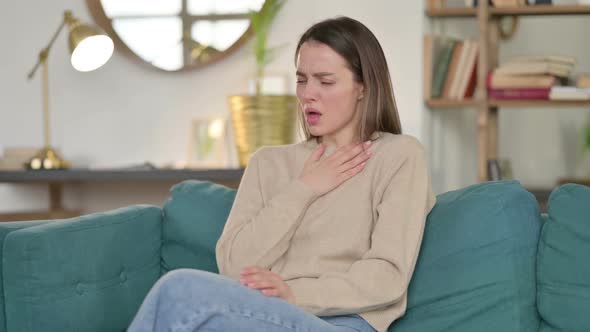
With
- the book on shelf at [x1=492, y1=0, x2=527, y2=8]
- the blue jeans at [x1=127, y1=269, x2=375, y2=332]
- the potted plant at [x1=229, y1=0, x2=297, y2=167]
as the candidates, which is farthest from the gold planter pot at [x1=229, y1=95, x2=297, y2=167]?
the blue jeans at [x1=127, y1=269, x2=375, y2=332]

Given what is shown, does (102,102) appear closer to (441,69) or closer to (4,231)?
(441,69)

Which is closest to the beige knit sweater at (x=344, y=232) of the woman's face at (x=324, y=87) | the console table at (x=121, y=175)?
the woman's face at (x=324, y=87)

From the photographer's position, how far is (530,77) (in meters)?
3.69

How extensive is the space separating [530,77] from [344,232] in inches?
75.6

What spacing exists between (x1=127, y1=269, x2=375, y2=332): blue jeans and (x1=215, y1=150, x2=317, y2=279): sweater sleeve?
317 millimetres

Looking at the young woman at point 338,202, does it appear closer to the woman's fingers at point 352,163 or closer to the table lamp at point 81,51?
the woman's fingers at point 352,163

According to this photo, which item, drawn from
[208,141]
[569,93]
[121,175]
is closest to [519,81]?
[569,93]

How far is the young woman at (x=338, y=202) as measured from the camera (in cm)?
188

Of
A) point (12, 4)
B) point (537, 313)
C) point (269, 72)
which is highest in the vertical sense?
point (12, 4)

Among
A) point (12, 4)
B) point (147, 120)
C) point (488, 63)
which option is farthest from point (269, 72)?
point (12, 4)

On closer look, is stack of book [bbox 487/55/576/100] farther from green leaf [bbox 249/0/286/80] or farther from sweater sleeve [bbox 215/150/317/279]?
sweater sleeve [bbox 215/150/317/279]

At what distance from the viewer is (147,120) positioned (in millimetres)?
3945

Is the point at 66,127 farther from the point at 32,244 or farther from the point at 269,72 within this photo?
the point at 32,244

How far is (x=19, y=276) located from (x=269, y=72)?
1.86 meters
